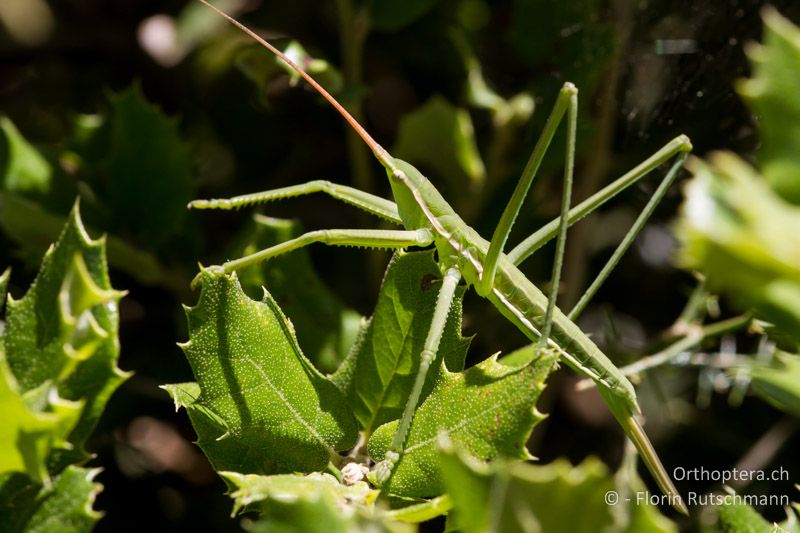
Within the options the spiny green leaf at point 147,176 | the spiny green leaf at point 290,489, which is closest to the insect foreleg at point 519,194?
the spiny green leaf at point 290,489

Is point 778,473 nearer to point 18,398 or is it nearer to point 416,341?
point 416,341

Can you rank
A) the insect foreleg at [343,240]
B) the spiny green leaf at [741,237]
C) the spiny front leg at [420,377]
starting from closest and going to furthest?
the spiny green leaf at [741,237] → the spiny front leg at [420,377] → the insect foreleg at [343,240]

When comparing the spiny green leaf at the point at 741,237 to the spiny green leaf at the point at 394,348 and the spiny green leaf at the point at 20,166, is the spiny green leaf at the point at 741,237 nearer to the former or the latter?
the spiny green leaf at the point at 394,348

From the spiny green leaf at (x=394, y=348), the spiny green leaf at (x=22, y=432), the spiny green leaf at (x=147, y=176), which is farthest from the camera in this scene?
the spiny green leaf at (x=147, y=176)

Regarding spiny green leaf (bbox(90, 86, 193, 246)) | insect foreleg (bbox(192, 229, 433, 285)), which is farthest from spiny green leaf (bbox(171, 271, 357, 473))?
spiny green leaf (bbox(90, 86, 193, 246))

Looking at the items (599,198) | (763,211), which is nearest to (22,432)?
(763,211)

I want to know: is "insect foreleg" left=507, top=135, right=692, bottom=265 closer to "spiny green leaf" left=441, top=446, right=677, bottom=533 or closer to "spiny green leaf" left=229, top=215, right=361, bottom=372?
"spiny green leaf" left=229, top=215, right=361, bottom=372
